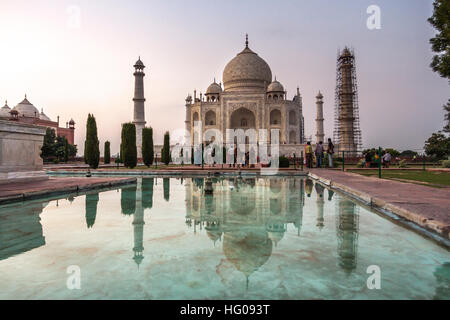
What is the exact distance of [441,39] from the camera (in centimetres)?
1092

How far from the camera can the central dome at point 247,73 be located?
113 feet

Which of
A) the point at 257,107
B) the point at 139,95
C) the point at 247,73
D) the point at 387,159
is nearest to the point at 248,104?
the point at 257,107

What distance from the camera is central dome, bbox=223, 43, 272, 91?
34.5m

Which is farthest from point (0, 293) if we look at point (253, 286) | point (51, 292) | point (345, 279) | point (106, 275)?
point (345, 279)

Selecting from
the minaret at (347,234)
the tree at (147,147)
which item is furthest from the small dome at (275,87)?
the minaret at (347,234)

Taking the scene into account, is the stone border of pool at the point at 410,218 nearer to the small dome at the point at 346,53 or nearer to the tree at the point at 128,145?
the tree at the point at 128,145

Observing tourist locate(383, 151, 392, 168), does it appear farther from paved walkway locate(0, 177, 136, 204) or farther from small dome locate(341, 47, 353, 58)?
small dome locate(341, 47, 353, 58)

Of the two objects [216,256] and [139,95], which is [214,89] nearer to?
[139,95]

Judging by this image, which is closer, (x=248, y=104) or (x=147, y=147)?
(x=147, y=147)

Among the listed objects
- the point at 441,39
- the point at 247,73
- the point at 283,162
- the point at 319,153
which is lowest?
the point at 283,162

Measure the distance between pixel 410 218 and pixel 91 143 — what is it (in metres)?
16.6

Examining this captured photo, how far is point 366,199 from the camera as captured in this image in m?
4.66
